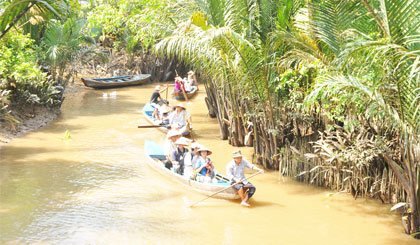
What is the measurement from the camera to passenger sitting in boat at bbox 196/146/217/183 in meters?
10.1

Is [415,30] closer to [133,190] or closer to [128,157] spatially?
[133,190]

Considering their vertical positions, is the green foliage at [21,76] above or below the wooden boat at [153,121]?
above

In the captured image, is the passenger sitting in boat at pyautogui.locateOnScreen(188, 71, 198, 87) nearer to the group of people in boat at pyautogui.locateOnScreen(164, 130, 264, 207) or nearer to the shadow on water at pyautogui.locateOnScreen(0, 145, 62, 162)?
the shadow on water at pyautogui.locateOnScreen(0, 145, 62, 162)

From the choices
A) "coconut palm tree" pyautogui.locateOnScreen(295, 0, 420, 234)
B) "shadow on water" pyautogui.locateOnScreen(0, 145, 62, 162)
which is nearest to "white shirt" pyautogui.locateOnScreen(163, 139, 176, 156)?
"shadow on water" pyautogui.locateOnScreen(0, 145, 62, 162)

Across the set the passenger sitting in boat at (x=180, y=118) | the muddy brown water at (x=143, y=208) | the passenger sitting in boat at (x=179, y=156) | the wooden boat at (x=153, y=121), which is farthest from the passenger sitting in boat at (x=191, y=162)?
the passenger sitting in boat at (x=180, y=118)

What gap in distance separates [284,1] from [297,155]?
124 inches

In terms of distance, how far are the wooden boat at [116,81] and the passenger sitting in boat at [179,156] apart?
50.4ft

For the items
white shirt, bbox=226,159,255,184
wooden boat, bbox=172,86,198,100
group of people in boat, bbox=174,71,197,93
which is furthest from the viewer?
wooden boat, bbox=172,86,198,100

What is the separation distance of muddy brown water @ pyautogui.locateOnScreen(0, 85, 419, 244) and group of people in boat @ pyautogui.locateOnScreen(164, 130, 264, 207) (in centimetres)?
35

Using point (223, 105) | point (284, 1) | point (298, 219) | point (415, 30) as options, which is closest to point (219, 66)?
point (284, 1)

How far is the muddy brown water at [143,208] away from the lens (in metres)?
8.17

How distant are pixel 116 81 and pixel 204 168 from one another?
57.3ft

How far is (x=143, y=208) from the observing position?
944cm

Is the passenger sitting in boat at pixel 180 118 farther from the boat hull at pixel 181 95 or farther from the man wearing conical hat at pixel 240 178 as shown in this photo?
the boat hull at pixel 181 95
